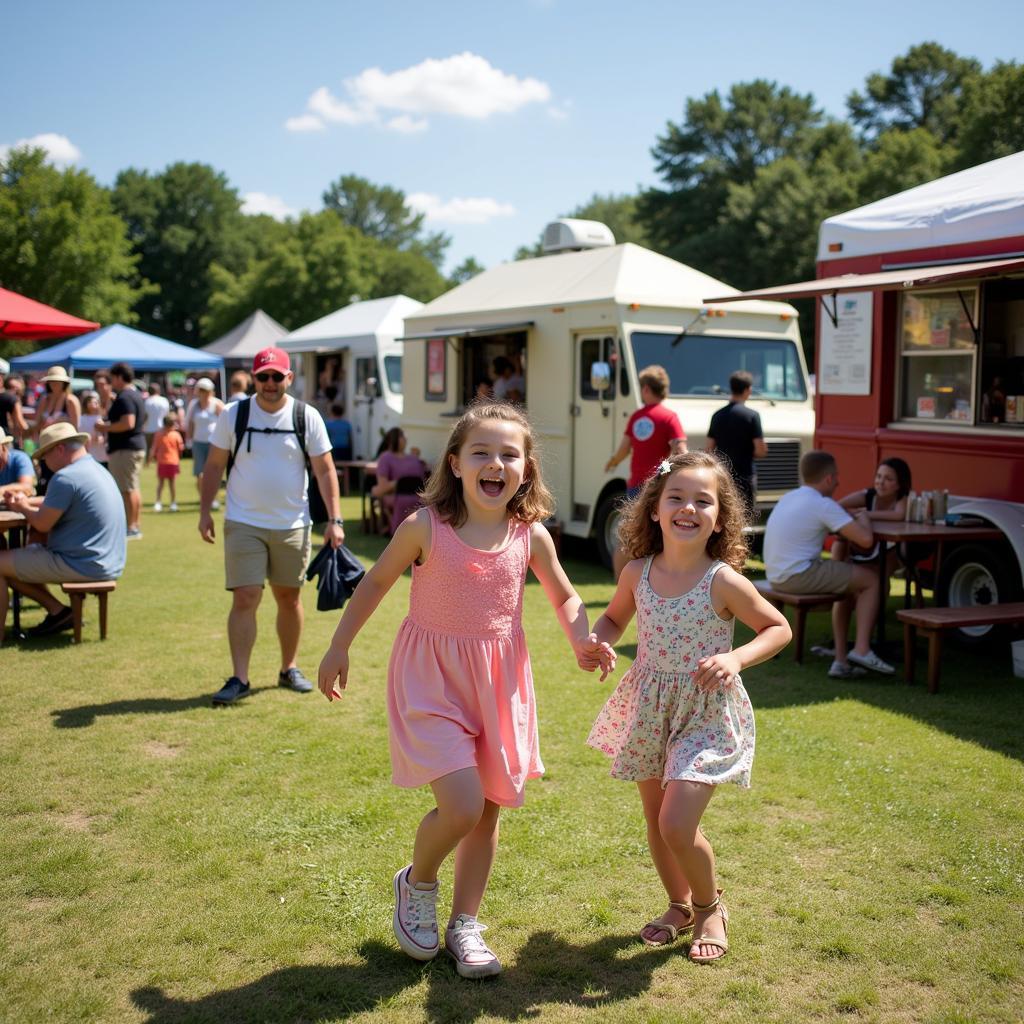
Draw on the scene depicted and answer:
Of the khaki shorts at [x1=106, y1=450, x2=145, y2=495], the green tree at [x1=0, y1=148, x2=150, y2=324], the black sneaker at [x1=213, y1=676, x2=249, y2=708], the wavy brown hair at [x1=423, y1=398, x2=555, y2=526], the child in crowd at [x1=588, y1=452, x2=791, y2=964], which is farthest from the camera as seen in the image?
the green tree at [x1=0, y1=148, x2=150, y2=324]

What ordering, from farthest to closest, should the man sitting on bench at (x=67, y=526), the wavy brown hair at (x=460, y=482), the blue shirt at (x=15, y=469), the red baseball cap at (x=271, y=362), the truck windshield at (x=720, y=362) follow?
the truck windshield at (x=720, y=362) < the blue shirt at (x=15, y=469) < the man sitting on bench at (x=67, y=526) < the red baseball cap at (x=271, y=362) < the wavy brown hair at (x=460, y=482)

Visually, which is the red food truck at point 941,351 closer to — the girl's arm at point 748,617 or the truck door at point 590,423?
the truck door at point 590,423

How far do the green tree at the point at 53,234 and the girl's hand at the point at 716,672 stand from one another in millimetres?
36869

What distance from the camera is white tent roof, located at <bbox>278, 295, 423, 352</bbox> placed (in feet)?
62.3

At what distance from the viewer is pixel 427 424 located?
1422 centimetres

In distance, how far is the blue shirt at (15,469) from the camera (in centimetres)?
840

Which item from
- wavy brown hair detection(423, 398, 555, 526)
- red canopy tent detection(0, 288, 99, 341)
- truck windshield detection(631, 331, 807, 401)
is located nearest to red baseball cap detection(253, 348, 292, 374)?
wavy brown hair detection(423, 398, 555, 526)

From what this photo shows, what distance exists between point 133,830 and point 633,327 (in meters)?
7.51

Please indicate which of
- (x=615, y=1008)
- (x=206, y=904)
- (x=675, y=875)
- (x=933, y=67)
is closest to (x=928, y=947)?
(x=675, y=875)

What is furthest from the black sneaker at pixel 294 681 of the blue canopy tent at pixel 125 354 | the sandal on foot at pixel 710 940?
the blue canopy tent at pixel 125 354

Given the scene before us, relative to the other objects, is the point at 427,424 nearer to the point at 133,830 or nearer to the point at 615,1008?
the point at 133,830

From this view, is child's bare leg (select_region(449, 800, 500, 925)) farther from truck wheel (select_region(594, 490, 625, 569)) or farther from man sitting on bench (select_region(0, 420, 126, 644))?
truck wheel (select_region(594, 490, 625, 569))

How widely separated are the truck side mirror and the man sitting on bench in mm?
4795

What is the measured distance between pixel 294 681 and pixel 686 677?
3623 millimetres
